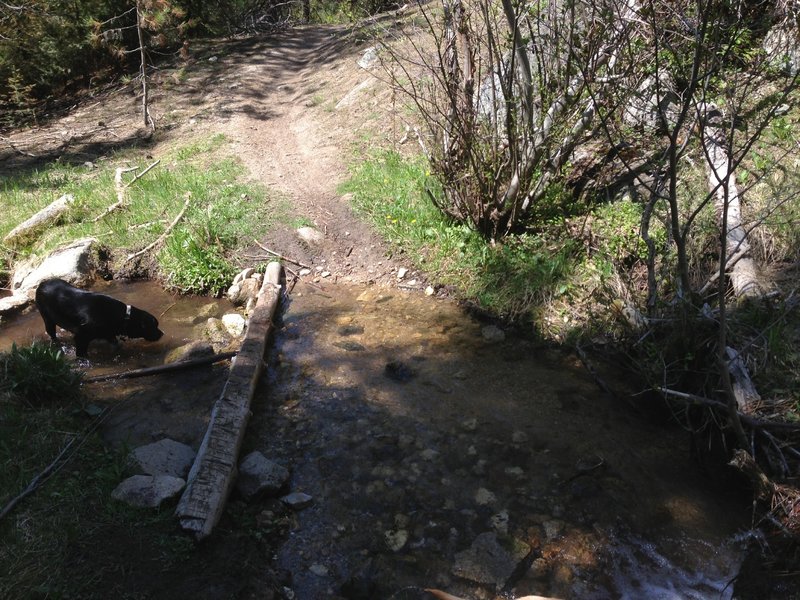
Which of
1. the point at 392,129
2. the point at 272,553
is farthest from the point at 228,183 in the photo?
the point at 272,553

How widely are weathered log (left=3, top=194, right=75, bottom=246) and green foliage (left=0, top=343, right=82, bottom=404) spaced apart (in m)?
3.74

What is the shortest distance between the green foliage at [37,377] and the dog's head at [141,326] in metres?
1.09

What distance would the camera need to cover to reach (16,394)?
4.26 meters

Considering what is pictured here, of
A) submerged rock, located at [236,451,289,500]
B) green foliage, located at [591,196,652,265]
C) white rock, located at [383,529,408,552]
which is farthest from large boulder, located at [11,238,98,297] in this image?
green foliage, located at [591,196,652,265]

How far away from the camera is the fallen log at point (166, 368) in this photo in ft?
16.7

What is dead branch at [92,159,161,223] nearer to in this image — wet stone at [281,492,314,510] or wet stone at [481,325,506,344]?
wet stone at [481,325,506,344]

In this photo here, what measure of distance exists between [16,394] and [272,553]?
7.84 ft

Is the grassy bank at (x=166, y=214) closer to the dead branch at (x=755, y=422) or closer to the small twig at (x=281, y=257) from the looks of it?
the small twig at (x=281, y=257)

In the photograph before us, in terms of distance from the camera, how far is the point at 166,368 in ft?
17.2

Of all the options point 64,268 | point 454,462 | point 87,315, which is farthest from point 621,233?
point 64,268

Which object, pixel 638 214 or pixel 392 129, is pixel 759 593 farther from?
pixel 392 129

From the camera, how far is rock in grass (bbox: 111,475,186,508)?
11.2 ft

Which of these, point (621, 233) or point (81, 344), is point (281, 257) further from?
point (621, 233)

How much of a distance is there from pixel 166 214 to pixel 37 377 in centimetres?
385
